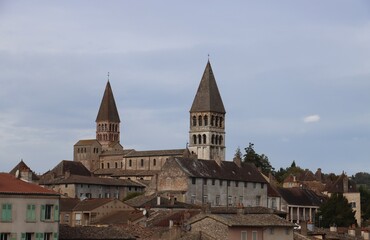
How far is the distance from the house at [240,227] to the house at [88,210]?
941 inches

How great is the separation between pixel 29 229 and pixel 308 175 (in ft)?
441

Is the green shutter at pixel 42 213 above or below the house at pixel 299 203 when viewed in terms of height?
below

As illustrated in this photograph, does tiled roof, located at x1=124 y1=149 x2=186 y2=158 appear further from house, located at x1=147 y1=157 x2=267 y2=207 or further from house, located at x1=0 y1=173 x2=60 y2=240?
house, located at x1=0 y1=173 x2=60 y2=240

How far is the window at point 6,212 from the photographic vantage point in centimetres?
4953

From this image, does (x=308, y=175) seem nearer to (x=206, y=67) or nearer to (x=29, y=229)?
(x=206, y=67)

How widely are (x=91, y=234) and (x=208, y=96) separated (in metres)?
126

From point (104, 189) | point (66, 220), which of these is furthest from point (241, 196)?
point (66, 220)

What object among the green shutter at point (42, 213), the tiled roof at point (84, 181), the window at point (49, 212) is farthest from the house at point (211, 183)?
the green shutter at point (42, 213)

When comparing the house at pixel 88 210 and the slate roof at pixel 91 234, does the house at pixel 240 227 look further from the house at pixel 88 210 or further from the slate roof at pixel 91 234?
the house at pixel 88 210

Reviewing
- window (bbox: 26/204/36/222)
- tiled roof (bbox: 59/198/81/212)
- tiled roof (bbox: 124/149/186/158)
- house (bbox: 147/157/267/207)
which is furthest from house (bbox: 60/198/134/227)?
tiled roof (bbox: 124/149/186/158)

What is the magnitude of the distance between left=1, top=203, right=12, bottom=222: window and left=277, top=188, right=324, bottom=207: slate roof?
8805 centimetres

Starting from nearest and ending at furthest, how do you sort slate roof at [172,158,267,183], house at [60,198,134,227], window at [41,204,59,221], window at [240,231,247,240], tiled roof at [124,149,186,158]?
window at [41,204,59,221], window at [240,231,247,240], house at [60,198,134,227], slate roof at [172,158,267,183], tiled roof at [124,149,186,158]

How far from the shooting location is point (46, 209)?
5197 centimetres

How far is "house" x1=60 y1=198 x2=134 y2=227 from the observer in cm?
8912
